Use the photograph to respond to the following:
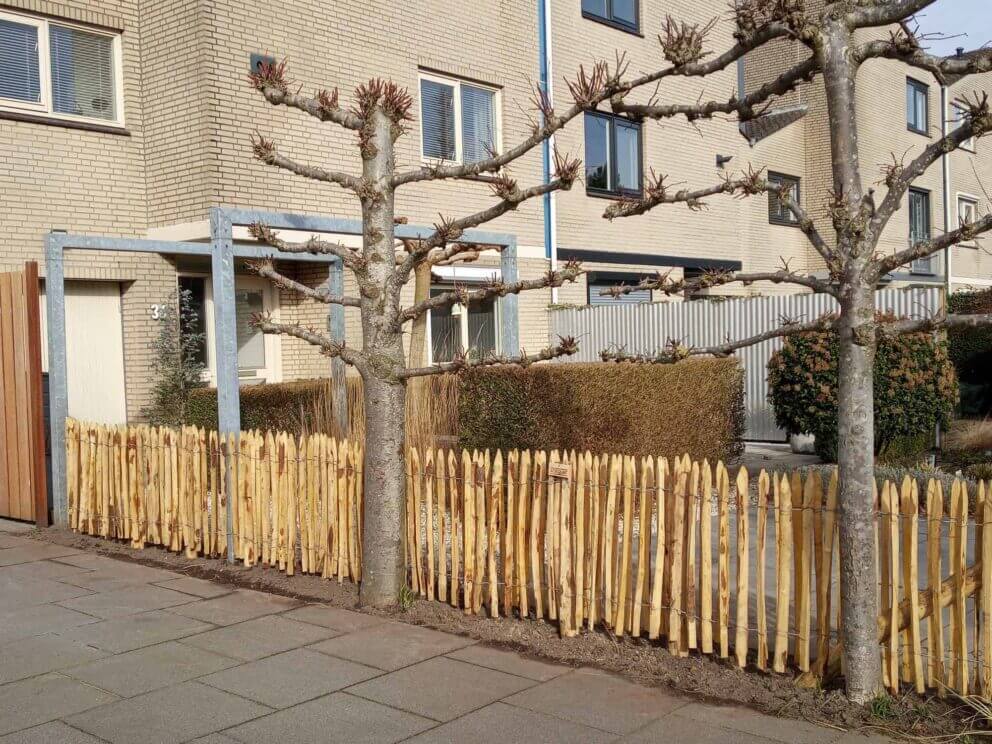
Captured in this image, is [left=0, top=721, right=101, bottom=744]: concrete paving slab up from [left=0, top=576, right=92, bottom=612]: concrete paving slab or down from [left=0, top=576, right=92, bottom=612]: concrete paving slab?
down

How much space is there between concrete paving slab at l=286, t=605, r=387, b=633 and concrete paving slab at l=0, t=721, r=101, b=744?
1.79 metres

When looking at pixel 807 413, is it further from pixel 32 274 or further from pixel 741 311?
pixel 32 274

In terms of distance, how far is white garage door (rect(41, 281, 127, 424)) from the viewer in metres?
12.9

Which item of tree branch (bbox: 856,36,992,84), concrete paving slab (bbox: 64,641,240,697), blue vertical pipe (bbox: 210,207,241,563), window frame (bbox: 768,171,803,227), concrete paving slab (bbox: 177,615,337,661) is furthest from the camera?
window frame (bbox: 768,171,803,227)

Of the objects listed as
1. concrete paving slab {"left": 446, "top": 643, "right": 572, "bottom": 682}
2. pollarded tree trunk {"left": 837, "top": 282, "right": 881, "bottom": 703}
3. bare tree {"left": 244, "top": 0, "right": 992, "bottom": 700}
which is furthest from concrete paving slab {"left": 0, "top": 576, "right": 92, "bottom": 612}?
pollarded tree trunk {"left": 837, "top": 282, "right": 881, "bottom": 703}

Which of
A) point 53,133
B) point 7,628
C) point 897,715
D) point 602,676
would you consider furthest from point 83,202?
point 897,715

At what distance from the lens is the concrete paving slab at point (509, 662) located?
5.27 metres

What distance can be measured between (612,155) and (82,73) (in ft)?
31.6

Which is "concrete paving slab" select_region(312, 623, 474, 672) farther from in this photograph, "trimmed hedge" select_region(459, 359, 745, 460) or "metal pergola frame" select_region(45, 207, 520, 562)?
"trimmed hedge" select_region(459, 359, 745, 460)

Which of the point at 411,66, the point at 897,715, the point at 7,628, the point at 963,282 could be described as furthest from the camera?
the point at 963,282

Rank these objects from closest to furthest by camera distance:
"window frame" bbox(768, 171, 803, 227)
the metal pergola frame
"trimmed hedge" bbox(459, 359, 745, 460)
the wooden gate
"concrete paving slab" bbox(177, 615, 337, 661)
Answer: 1. "concrete paving slab" bbox(177, 615, 337, 661)
2. the metal pergola frame
3. the wooden gate
4. "trimmed hedge" bbox(459, 359, 745, 460)
5. "window frame" bbox(768, 171, 803, 227)

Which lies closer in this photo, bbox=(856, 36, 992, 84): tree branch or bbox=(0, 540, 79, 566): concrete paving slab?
bbox=(856, 36, 992, 84): tree branch

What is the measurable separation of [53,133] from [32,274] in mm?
4371

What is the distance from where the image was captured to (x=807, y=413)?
1145 cm
